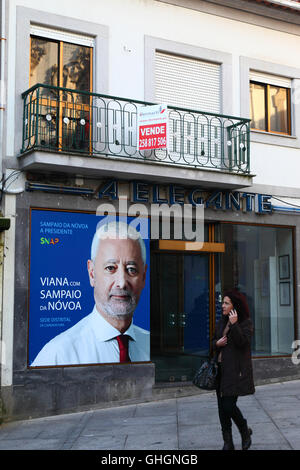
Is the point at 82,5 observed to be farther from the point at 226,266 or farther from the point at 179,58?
the point at 226,266

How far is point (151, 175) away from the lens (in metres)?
11.2

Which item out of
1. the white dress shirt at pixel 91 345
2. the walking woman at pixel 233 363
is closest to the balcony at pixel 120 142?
the white dress shirt at pixel 91 345

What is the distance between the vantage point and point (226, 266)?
12.8 metres

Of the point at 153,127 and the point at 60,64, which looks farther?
the point at 60,64

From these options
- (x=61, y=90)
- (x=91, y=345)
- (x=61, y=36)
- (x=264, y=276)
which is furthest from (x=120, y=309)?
(x=61, y=36)

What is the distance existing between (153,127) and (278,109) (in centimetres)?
389

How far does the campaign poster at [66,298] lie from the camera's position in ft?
34.5

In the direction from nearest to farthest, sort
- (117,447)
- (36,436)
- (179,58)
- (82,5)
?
(117,447) → (36,436) → (82,5) → (179,58)

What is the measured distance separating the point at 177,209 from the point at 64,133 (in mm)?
2590

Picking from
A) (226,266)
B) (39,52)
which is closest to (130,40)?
(39,52)

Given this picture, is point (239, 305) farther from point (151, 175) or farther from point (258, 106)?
point (258, 106)

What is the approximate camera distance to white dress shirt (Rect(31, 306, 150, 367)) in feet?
34.7

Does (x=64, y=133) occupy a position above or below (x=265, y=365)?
above

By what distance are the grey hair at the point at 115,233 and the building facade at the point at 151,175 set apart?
0.13 m
